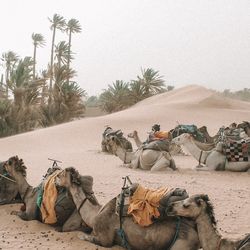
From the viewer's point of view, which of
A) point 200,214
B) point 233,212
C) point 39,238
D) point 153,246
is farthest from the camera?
point 233,212

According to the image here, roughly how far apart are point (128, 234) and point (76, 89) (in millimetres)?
30975

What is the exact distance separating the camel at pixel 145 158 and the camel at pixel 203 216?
23.6ft

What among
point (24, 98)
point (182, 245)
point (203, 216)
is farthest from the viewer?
point (24, 98)

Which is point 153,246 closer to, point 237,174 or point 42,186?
point 42,186

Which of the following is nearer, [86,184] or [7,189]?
[86,184]

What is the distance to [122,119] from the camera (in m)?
31.3

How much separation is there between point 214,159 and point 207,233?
778 cm

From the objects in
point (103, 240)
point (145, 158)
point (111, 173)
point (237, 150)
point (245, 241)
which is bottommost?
point (103, 240)

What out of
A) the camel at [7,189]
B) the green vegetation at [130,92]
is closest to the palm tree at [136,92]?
the green vegetation at [130,92]

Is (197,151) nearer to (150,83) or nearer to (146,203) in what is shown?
(146,203)

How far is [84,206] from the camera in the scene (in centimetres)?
629

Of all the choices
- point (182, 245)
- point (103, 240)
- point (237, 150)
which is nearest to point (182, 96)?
point (237, 150)

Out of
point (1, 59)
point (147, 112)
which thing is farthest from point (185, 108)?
point (1, 59)

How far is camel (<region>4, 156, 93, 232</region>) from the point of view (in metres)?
6.69
